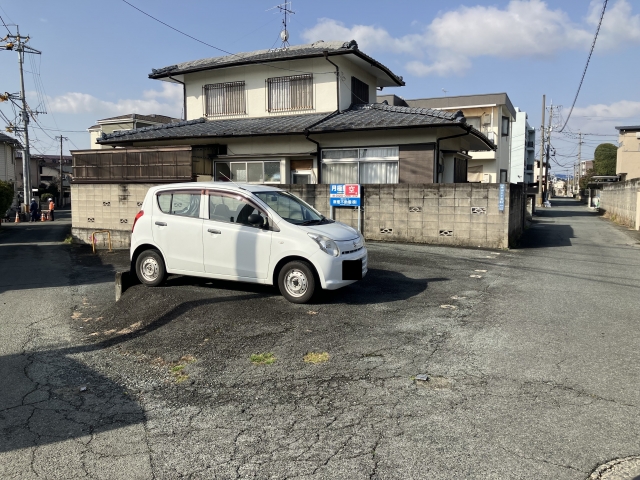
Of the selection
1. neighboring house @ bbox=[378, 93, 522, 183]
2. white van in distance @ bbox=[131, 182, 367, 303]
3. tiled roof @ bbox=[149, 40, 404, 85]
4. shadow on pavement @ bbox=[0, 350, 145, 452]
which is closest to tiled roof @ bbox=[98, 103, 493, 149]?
tiled roof @ bbox=[149, 40, 404, 85]

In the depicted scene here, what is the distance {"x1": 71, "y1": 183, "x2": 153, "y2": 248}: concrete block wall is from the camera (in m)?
15.9

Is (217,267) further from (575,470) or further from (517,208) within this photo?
(517,208)

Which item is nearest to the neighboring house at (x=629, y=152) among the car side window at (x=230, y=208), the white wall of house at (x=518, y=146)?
the white wall of house at (x=518, y=146)

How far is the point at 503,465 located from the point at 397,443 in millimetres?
713

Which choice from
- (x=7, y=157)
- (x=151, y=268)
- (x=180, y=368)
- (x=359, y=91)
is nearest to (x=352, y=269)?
(x=180, y=368)

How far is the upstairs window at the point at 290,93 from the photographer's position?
18.2m

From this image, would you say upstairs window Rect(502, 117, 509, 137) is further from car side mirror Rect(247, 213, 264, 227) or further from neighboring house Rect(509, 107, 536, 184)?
car side mirror Rect(247, 213, 264, 227)

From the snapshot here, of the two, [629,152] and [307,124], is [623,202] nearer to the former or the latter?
[307,124]

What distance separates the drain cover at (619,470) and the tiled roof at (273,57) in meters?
15.5

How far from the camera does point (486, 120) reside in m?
→ 34.2

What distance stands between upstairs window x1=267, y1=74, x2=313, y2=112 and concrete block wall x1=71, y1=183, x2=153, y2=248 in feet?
20.0

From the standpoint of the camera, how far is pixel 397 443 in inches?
139

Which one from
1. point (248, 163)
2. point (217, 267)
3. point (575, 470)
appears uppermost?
point (248, 163)

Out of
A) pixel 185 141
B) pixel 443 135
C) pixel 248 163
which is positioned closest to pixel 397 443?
pixel 443 135
